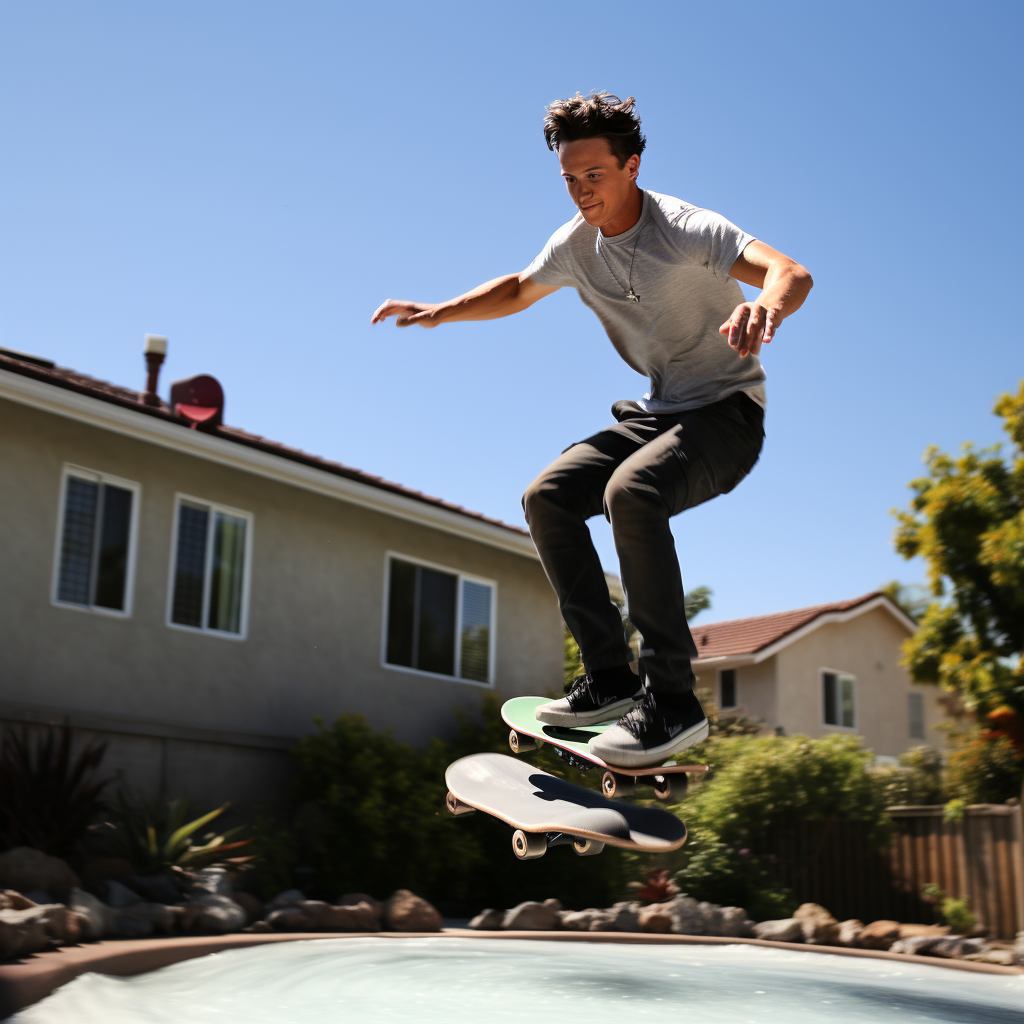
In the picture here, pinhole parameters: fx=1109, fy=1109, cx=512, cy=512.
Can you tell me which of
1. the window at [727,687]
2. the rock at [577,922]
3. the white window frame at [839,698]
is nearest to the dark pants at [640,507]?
the rock at [577,922]

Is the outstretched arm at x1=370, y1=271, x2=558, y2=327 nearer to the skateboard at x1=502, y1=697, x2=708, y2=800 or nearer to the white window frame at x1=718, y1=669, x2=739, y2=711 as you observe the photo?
the skateboard at x1=502, y1=697, x2=708, y2=800

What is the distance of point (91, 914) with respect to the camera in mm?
7707

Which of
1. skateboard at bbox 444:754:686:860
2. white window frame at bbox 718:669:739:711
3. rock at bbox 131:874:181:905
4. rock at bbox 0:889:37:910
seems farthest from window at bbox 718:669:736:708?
skateboard at bbox 444:754:686:860

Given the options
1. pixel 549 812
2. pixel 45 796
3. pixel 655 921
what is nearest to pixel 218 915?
pixel 45 796

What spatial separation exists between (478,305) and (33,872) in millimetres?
6367

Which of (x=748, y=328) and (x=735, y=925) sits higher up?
(x=748, y=328)

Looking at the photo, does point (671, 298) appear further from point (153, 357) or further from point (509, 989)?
point (153, 357)

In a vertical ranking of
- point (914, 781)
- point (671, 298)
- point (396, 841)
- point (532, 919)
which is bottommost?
point (532, 919)

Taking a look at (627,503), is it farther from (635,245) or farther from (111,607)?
(111,607)

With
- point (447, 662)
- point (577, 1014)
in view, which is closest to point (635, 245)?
point (577, 1014)

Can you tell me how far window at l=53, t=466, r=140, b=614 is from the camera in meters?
10.7

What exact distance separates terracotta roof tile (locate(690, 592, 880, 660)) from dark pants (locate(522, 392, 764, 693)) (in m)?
21.1

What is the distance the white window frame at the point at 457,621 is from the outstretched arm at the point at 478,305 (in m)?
9.72

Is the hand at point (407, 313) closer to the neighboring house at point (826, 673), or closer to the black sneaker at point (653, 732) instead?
the black sneaker at point (653, 732)
